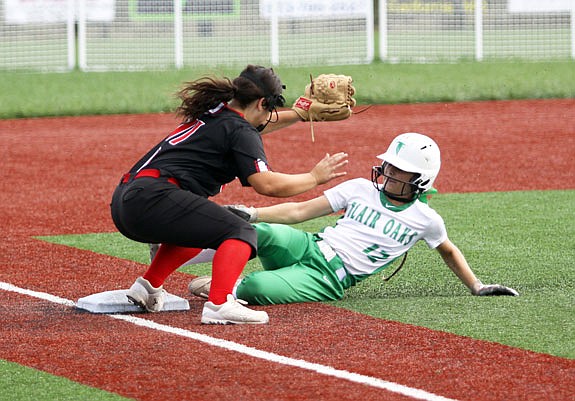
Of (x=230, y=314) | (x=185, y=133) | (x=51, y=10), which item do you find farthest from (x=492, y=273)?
(x=51, y=10)

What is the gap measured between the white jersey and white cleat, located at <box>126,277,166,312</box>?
1.05 meters

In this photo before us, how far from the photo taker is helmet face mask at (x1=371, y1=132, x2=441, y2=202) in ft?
21.9

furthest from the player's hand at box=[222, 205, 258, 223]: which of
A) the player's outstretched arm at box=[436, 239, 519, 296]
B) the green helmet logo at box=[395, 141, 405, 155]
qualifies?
the player's outstretched arm at box=[436, 239, 519, 296]

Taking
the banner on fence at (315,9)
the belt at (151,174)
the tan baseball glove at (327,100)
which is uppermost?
the banner on fence at (315,9)

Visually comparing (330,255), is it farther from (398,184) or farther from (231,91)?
(231,91)

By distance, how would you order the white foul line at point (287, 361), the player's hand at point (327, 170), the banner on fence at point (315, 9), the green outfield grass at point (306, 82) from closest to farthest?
the white foul line at point (287, 361) → the player's hand at point (327, 170) → the green outfield grass at point (306, 82) → the banner on fence at point (315, 9)

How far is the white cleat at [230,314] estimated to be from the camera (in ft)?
20.3

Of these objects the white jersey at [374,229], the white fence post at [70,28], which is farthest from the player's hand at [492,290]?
the white fence post at [70,28]

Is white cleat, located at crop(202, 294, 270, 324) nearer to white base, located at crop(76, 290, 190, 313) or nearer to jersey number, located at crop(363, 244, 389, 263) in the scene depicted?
white base, located at crop(76, 290, 190, 313)

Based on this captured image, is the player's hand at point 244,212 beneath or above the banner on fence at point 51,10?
beneath

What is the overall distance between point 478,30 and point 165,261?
18310 millimetres

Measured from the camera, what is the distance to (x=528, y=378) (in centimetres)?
518

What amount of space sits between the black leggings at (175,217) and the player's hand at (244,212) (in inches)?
11.4

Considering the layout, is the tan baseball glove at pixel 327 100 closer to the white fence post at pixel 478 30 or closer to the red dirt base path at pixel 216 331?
the red dirt base path at pixel 216 331
